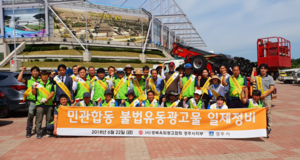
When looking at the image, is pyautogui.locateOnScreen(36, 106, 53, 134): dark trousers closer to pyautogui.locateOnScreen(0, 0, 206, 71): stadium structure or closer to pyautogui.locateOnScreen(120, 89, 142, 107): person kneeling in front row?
pyautogui.locateOnScreen(120, 89, 142, 107): person kneeling in front row

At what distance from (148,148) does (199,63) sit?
729 centimetres

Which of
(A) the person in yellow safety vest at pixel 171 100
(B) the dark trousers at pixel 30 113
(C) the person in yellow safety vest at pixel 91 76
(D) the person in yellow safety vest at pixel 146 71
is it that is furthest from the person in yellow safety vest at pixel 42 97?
(A) the person in yellow safety vest at pixel 171 100

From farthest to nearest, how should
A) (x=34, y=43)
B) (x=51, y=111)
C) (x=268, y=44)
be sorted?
(x=34, y=43) → (x=268, y=44) → (x=51, y=111)

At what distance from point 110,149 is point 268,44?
13.8 metres

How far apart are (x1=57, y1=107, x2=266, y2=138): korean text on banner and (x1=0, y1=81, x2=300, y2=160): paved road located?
0.17 m

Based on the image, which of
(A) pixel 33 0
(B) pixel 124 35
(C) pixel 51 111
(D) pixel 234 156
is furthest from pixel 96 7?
(D) pixel 234 156

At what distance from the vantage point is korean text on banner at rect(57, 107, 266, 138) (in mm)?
4922

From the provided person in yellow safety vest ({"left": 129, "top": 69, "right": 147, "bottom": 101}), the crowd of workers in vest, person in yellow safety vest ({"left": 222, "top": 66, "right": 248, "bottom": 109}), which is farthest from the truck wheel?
person in yellow safety vest ({"left": 129, "top": 69, "right": 147, "bottom": 101})

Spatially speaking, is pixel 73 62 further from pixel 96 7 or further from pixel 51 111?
pixel 51 111

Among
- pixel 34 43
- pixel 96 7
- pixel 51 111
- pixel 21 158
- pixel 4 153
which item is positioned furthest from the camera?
pixel 96 7

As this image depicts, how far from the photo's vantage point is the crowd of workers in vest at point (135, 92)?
5.25m

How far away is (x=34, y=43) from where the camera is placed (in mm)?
35219

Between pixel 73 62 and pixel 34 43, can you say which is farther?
pixel 34 43

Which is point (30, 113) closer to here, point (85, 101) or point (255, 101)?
point (85, 101)
